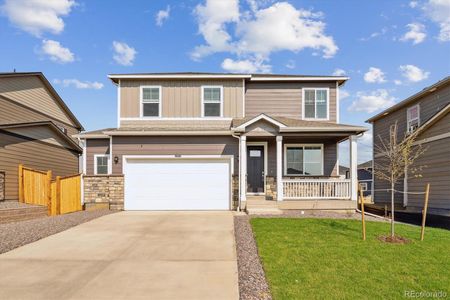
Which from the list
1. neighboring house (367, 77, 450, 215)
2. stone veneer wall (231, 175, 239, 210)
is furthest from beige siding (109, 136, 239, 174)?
neighboring house (367, 77, 450, 215)

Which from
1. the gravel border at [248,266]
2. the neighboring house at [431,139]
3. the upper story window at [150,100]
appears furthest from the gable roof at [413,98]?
the upper story window at [150,100]

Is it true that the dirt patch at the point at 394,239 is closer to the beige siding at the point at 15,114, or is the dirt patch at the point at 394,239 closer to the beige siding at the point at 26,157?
the beige siding at the point at 26,157

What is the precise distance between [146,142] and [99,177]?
2.44m

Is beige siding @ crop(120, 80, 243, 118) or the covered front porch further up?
beige siding @ crop(120, 80, 243, 118)

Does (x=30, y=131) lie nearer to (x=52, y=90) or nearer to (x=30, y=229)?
(x=52, y=90)

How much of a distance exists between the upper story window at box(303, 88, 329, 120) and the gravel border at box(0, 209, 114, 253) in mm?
10055

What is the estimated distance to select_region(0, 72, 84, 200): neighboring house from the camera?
13.1 m

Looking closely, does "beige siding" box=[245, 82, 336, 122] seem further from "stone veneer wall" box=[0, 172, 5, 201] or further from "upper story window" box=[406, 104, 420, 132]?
"stone veneer wall" box=[0, 172, 5, 201]

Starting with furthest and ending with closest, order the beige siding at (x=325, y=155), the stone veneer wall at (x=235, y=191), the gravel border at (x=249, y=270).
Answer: the beige siding at (x=325, y=155) < the stone veneer wall at (x=235, y=191) < the gravel border at (x=249, y=270)

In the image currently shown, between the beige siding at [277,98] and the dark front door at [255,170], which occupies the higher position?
the beige siding at [277,98]

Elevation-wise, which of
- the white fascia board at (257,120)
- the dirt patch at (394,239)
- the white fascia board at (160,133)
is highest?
the white fascia board at (257,120)

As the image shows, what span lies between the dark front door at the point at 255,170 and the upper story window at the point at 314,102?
299 centimetres

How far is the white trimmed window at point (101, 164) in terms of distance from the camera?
14.3m

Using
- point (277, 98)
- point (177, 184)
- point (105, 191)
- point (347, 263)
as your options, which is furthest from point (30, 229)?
point (277, 98)
